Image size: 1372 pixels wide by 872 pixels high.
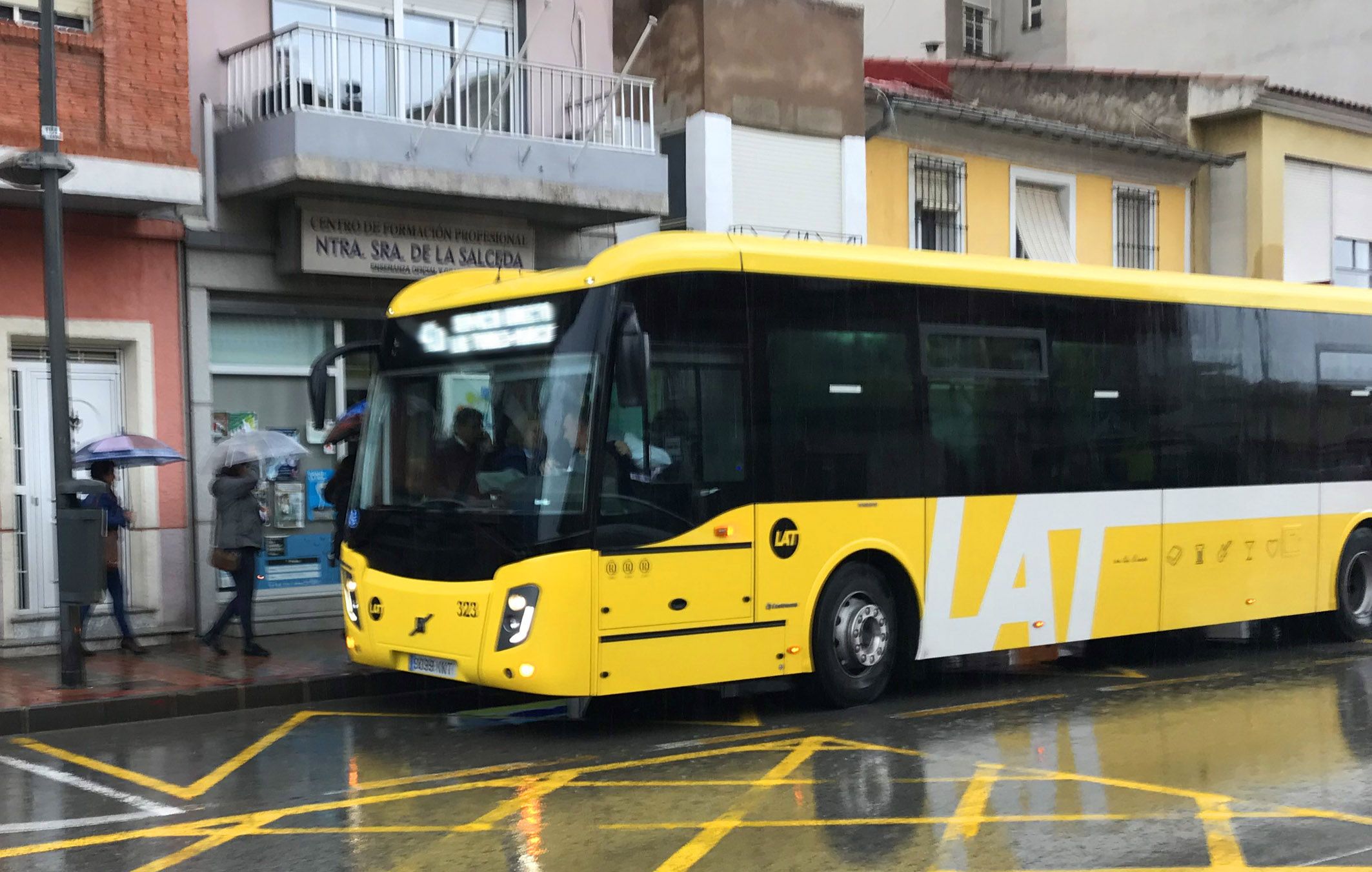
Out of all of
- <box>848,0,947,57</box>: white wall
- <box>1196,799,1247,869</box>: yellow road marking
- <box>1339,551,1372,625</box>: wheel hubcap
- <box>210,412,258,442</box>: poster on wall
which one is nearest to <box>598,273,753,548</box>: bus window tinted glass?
<box>1196,799,1247,869</box>: yellow road marking

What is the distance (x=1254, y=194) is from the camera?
24.2 metres

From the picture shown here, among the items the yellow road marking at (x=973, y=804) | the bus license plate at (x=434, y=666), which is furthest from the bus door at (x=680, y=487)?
the yellow road marking at (x=973, y=804)

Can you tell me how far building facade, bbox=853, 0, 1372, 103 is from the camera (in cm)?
2916

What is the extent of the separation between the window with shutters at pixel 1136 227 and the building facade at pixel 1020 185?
2 cm

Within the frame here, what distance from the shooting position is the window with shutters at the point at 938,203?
20734 mm

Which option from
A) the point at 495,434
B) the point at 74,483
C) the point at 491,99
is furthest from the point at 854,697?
the point at 491,99

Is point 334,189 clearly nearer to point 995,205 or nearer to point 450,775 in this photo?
point 450,775

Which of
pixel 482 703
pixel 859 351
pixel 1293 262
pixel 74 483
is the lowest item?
pixel 482 703

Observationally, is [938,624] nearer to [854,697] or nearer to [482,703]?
[854,697]

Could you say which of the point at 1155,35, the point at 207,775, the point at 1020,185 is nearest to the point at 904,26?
the point at 1155,35

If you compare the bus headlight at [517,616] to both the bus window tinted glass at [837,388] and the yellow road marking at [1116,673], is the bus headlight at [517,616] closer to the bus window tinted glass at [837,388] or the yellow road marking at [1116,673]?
the bus window tinted glass at [837,388]

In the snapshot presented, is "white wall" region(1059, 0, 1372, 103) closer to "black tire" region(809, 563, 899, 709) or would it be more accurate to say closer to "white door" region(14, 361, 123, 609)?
"black tire" region(809, 563, 899, 709)

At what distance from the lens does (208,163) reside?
14398 millimetres

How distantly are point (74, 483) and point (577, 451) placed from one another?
4264 millimetres
